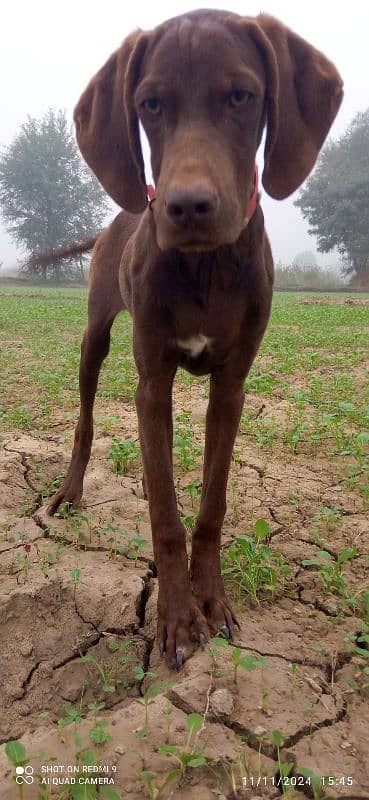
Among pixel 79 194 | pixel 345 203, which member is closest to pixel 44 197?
pixel 79 194

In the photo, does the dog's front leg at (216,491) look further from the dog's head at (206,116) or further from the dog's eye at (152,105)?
the dog's eye at (152,105)

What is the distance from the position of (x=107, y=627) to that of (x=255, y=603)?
0.55 meters

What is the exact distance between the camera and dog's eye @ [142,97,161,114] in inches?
73.6

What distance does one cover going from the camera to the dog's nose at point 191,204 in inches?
61.6

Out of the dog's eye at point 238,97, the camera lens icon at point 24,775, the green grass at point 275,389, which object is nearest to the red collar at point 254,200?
the dog's eye at point 238,97

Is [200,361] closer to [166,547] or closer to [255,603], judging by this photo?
[166,547]

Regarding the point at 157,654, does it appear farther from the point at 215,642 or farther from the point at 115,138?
the point at 115,138

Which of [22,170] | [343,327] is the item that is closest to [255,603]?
[343,327]

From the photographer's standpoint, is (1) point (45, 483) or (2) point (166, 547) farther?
(1) point (45, 483)

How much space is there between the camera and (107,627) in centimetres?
217

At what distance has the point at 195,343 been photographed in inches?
83.4

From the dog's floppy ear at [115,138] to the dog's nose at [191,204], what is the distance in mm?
588

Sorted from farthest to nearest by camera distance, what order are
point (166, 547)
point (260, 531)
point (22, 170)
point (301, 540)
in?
point (22, 170)
point (301, 540)
point (260, 531)
point (166, 547)

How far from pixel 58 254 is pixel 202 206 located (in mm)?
2575
